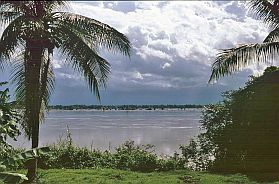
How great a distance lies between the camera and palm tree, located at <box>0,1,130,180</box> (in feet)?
38.3

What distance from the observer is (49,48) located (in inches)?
478

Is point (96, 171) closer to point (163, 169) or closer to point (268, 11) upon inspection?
point (163, 169)

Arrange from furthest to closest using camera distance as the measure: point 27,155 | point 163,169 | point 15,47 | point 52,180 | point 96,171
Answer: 1. point 163,169
2. point 96,171
3. point 52,180
4. point 15,47
5. point 27,155

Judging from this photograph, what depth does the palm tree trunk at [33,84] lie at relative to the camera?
11961mm

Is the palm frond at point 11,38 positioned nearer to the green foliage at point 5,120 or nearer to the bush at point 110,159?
the green foliage at point 5,120

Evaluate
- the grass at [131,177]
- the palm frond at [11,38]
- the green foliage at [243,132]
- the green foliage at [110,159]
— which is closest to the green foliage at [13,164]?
the palm frond at [11,38]

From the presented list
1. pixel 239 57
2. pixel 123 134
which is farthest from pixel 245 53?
pixel 123 134

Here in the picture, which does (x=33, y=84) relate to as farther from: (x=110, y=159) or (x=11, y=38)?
(x=110, y=159)

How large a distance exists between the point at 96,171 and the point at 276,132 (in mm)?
5677

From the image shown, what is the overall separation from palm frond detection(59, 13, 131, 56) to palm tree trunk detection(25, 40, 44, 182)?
2.99ft

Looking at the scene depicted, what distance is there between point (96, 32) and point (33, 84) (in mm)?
1956

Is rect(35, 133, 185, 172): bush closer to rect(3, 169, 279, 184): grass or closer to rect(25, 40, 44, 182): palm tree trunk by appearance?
→ rect(3, 169, 279, 184): grass

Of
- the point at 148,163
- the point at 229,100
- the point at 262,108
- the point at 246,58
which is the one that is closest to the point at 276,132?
the point at 262,108

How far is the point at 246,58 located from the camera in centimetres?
1366
